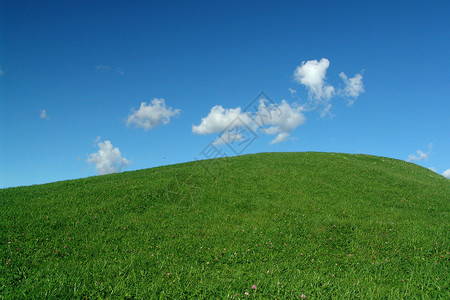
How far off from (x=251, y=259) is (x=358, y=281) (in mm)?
2968

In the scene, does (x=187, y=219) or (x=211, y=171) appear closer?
(x=187, y=219)

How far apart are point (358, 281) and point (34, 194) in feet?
53.1

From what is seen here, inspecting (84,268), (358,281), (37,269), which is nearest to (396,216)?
(358,281)

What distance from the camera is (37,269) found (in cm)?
773

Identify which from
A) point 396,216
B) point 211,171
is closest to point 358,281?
point 396,216

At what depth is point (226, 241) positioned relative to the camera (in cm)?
955

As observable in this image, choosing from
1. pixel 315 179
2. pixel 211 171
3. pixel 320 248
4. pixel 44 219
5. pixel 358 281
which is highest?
pixel 211 171

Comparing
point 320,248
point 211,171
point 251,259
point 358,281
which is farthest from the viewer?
point 211,171

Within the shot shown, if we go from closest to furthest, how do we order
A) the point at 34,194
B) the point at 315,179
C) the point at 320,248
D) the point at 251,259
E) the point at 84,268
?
1. the point at 84,268
2. the point at 251,259
3. the point at 320,248
4. the point at 34,194
5. the point at 315,179

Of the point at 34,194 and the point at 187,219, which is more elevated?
the point at 34,194

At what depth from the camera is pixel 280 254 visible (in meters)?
8.83

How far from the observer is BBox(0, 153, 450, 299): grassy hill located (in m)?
6.50

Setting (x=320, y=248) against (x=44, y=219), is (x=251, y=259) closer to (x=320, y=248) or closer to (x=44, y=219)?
(x=320, y=248)

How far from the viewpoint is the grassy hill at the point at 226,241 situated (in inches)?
256
